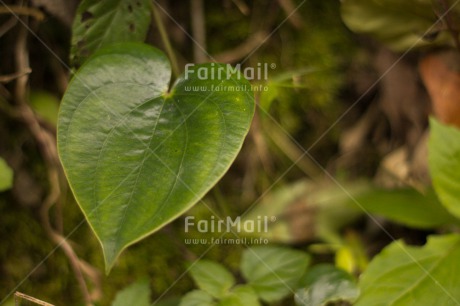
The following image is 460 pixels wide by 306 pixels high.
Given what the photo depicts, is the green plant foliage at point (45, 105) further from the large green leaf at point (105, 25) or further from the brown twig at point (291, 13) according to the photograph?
the brown twig at point (291, 13)

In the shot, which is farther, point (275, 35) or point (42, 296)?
point (275, 35)

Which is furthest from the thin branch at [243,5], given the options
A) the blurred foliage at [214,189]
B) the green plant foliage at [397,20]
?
the green plant foliage at [397,20]

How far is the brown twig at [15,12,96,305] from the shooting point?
104 cm

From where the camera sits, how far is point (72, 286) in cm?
111

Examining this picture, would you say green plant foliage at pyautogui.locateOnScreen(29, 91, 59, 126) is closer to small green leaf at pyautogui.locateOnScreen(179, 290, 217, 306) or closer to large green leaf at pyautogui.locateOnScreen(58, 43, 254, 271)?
large green leaf at pyautogui.locateOnScreen(58, 43, 254, 271)

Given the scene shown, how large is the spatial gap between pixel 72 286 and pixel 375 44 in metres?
0.87

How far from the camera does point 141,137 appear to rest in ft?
2.25

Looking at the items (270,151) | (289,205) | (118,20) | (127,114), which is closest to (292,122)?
(270,151)

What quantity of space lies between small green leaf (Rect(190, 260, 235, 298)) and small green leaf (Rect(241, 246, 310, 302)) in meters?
0.04

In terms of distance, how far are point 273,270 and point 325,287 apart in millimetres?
82

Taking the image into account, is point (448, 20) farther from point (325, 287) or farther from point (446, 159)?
point (325, 287)

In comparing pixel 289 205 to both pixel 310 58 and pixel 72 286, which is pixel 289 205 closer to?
pixel 310 58

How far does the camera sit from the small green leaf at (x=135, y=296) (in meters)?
0.75

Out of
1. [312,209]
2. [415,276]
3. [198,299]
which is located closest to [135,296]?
[198,299]
